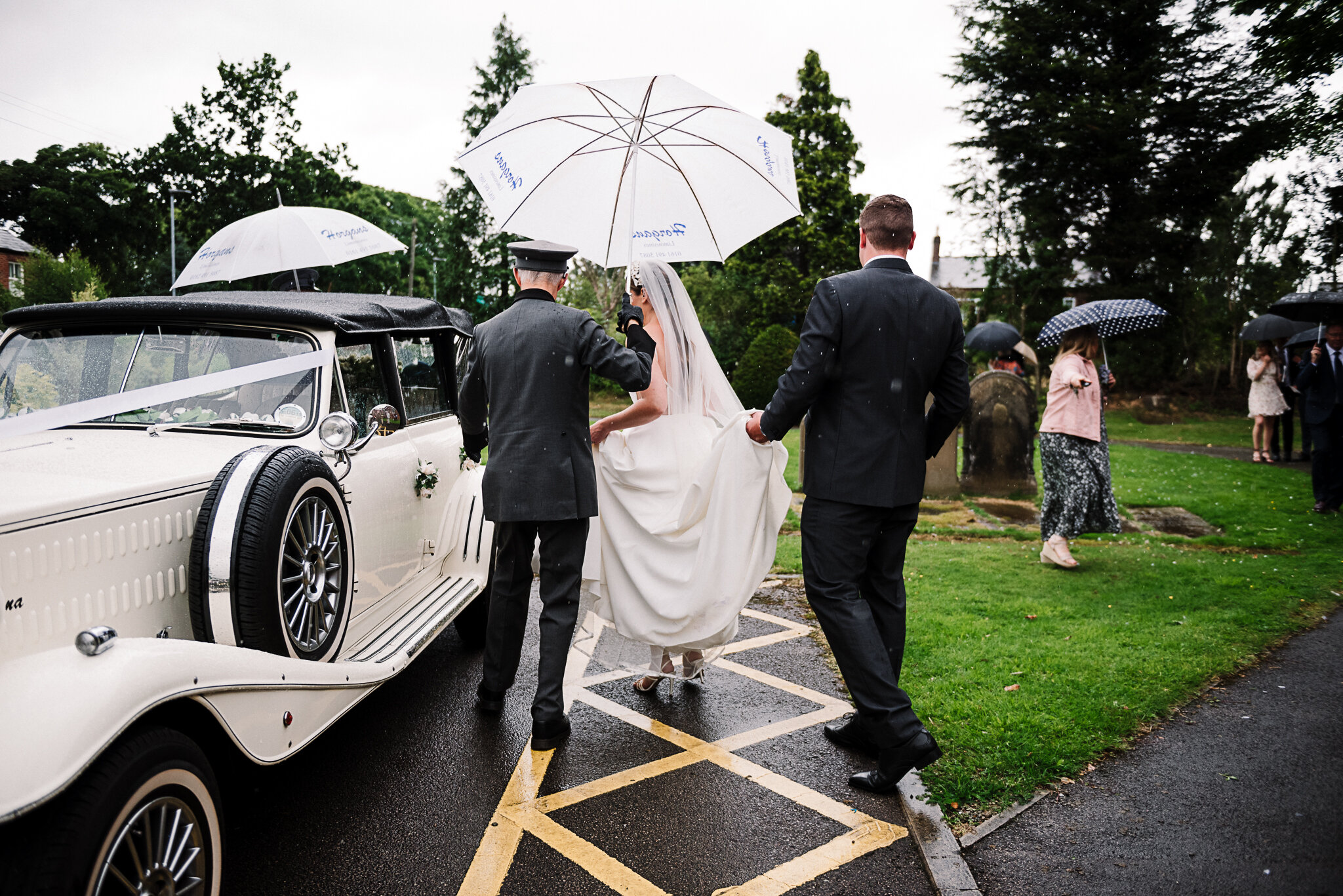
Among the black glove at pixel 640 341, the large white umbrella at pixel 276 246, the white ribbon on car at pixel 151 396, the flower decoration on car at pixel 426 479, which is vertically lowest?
the flower decoration on car at pixel 426 479

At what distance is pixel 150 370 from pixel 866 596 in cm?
342

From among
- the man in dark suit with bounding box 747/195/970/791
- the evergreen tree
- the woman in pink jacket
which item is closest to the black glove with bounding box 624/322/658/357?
the man in dark suit with bounding box 747/195/970/791

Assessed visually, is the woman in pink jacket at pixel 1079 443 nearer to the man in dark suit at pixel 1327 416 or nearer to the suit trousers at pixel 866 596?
the suit trousers at pixel 866 596

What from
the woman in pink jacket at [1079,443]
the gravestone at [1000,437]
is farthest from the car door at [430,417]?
the gravestone at [1000,437]

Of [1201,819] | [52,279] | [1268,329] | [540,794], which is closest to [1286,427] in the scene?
[1268,329]

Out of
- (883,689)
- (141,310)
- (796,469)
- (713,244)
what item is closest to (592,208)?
(713,244)

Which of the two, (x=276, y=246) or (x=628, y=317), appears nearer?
(x=628, y=317)

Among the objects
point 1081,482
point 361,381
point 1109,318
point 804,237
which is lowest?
point 1081,482

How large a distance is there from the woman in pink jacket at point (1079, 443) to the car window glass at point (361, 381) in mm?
5262

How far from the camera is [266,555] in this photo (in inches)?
114

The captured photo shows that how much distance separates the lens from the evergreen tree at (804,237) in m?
35.3

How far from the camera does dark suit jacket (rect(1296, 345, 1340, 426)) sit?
995 centimetres

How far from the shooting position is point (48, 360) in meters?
3.75

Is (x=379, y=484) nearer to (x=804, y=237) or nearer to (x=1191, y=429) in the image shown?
(x=1191, y=429)
